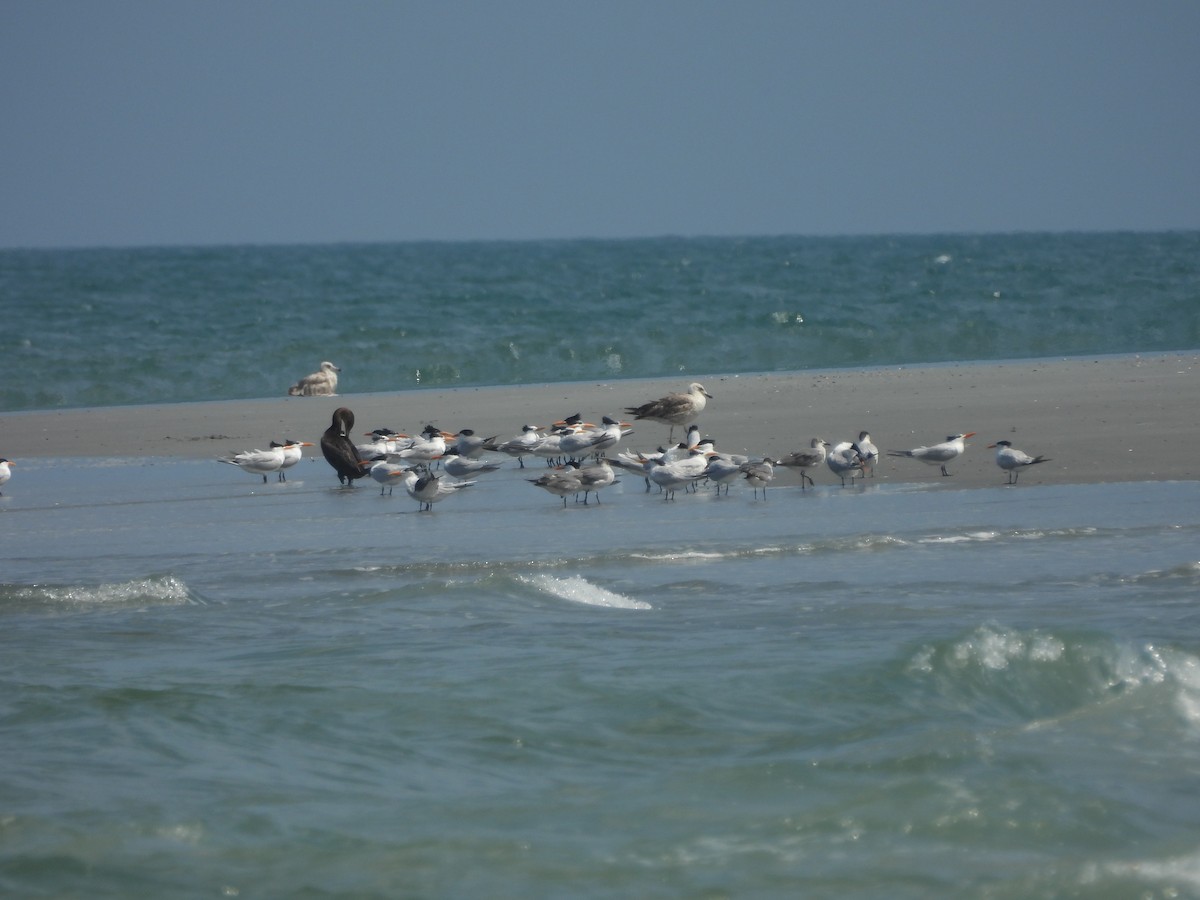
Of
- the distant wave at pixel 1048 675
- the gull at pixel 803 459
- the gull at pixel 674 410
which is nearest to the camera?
the distant wave at pixel 1048 675

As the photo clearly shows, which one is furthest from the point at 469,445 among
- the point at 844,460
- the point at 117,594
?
the point at 117,594

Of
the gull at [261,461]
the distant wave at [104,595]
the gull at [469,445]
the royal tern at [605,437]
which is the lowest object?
the distant wave at [104,595]

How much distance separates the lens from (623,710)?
6004mm

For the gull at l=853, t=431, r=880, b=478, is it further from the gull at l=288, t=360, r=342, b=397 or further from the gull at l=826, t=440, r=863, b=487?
the gull at l=288, t=360, r=342, b=397

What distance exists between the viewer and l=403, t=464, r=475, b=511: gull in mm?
11375

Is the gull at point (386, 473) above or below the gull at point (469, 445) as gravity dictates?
below

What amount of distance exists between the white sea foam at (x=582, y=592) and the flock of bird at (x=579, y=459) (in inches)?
120

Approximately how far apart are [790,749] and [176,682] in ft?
8.37

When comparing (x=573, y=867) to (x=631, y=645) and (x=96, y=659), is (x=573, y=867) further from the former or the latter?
(x=96, y=659)

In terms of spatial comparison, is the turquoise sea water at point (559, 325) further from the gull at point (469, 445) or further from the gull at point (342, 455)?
the gull at point (469, 445)

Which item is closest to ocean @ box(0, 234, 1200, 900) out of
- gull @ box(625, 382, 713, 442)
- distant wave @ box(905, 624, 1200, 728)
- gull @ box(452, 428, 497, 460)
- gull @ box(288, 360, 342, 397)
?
A: distant wave @ box(905, 624, 1200, 728)

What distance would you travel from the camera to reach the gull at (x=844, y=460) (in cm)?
1131

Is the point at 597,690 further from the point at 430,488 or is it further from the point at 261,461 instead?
the point at 261,461

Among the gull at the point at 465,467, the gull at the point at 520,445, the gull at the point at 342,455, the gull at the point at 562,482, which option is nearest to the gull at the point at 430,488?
the gull at the point at 465,467
